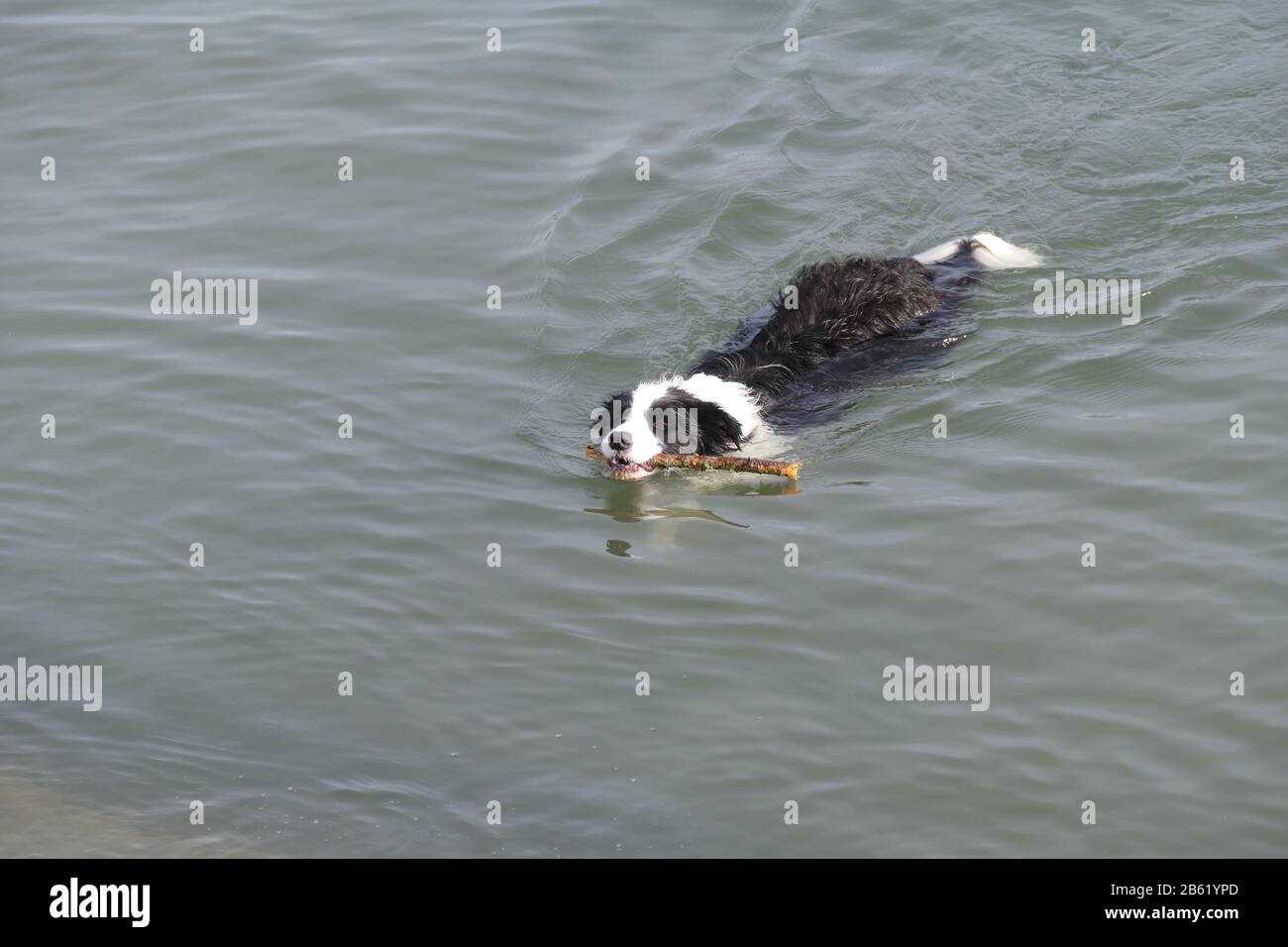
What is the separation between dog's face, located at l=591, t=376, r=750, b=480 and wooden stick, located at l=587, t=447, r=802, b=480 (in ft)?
0.12

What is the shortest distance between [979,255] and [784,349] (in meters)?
1.84

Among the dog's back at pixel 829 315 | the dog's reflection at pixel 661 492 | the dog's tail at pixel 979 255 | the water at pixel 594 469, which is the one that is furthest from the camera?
the dog's tail at pixel 979 255

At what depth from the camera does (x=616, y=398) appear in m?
7.75

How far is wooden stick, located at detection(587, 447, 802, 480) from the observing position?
768 centimetres

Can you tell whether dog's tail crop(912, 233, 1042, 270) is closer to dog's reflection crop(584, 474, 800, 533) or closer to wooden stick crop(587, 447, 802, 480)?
wooden stick crop(587, 447, 802, 480)

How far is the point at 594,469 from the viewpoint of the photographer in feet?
26.0

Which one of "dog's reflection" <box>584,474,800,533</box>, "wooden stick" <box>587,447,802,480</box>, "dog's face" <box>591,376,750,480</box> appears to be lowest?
"dog's reflection" <box>584,474,800,533</box>

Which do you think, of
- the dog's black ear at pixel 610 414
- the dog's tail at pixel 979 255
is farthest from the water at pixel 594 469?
the dog's black ear at pixel 610 414

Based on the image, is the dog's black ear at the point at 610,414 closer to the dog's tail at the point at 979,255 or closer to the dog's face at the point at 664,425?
the dog's face at the point at 664,425

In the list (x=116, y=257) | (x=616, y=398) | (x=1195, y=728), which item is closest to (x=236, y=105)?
(x=116, y=257)

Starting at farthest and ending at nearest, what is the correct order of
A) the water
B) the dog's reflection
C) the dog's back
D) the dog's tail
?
the dog's tail, the dog's back, the dog's reflection, the water

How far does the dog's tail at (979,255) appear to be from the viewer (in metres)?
9.29

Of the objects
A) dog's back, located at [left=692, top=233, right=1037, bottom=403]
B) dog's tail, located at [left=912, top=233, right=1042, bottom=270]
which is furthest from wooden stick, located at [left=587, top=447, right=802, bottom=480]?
dog's tail, located at [left=912, top=233, right=1042, bottom=270]

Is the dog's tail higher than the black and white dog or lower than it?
higher
